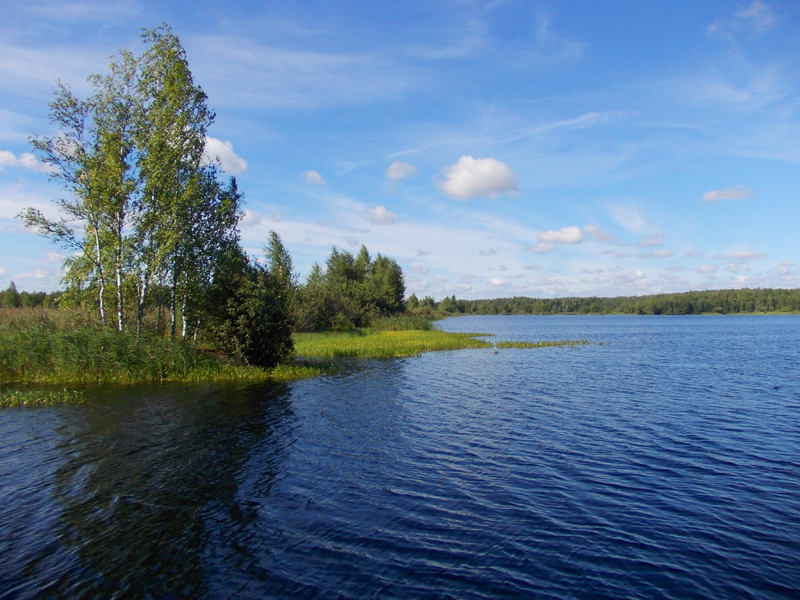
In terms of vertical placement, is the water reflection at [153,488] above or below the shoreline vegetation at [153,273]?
below

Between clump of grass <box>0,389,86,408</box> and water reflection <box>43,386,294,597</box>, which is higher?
clump of grass <box>0,389,86,408</box>

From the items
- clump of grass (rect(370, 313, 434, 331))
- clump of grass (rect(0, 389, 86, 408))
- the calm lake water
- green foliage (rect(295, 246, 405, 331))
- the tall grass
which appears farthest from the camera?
clump of grass (rect(370, 313, 434, 331))

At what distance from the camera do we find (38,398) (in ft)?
73.0

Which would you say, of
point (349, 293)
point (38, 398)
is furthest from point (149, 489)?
point (349, 293)

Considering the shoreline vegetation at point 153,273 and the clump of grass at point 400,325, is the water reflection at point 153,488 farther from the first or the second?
the clump of grass at point 400,325

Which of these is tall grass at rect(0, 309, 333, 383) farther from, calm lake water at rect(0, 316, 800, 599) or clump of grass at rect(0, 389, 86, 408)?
calm lake water at rect(0, 316, 800, 599)

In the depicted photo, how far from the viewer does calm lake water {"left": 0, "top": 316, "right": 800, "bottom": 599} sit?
845cm

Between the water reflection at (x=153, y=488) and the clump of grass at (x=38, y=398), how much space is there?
91.4 inches

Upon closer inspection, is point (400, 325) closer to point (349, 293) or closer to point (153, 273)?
point (349, 293)

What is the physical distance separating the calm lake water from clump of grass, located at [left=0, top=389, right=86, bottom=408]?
131cm

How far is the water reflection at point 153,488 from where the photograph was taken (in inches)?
336

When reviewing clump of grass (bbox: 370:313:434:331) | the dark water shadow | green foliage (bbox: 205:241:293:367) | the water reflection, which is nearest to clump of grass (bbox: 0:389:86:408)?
the dark water shadow

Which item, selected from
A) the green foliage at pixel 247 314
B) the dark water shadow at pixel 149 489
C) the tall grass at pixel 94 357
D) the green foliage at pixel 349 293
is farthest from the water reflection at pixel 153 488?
the green foliage at pixel 349 293

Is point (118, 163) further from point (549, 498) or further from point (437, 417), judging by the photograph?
point (549, 498)
